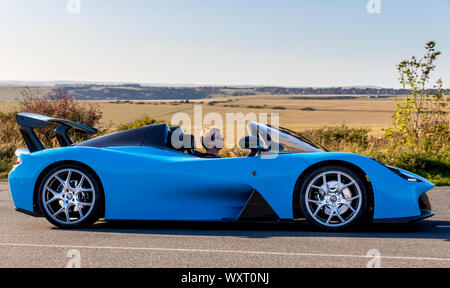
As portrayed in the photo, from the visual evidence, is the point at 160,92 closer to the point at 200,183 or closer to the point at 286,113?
the point at 286,113

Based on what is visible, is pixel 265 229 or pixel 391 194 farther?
pixel 265 229

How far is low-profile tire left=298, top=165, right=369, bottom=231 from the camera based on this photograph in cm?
607

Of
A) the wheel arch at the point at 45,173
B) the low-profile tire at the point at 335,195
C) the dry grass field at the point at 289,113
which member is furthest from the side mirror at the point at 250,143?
the dry grass field at the point at 289,113

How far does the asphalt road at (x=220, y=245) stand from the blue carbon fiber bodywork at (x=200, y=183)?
0.25m

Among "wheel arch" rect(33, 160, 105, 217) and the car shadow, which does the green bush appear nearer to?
"wheel arch" rect(33, 160, 105, 217)

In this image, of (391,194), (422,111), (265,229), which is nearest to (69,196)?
(265,229)

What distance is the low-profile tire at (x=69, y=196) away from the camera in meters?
6.43

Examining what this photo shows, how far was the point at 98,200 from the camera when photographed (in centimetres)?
641

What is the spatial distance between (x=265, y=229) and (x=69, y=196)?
2228 millimetres

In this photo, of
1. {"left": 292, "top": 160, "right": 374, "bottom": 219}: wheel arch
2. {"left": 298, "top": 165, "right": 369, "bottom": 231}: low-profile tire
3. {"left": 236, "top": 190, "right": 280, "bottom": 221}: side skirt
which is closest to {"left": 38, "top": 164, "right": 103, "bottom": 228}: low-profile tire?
{"left": 236, "top": 190, "right": 280, "bottom": 221}: side skirt

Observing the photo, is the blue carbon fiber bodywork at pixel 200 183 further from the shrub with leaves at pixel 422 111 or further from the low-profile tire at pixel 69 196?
the shrub with leaves at pixel 422 111

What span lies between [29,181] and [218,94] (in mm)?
138003

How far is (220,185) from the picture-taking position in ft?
20.3
